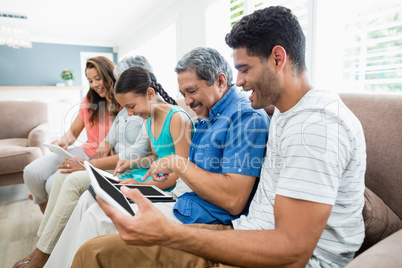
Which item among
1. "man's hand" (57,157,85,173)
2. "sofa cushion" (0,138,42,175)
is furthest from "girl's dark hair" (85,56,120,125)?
"sofa cushion" (0,138,42,175)

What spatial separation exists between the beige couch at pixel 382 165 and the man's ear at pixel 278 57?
16.4 inches

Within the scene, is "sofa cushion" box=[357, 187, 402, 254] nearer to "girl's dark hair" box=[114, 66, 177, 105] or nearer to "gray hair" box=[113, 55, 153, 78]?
"girl's dark hair" box=[114, 66, 177, 105]

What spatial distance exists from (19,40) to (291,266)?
5.62m

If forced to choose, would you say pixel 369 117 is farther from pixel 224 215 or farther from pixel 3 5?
pixel 3 5

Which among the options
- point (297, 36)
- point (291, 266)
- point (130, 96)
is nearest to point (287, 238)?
point (291, 266)

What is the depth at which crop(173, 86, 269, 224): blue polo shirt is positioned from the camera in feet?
2.93

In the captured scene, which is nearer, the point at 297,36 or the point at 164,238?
the point at 164,238

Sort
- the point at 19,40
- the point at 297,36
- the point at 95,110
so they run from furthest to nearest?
1. the point at 19,40
2. the point at 95,110
3. the point at 297,36

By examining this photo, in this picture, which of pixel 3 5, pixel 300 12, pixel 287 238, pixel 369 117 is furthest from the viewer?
pixel 3 5

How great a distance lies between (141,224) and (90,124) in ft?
5.51

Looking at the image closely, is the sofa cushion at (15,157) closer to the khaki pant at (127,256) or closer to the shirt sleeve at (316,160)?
the khaki pant at (127,256)

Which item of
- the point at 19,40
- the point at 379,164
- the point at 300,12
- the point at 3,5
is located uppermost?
the point at 3,5

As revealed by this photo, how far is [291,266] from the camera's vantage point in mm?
619

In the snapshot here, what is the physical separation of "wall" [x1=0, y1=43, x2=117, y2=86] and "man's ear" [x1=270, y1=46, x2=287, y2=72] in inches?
293
